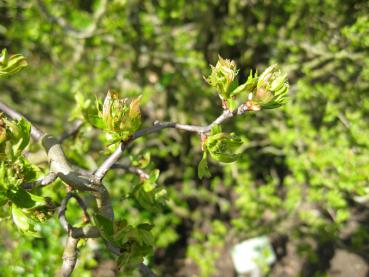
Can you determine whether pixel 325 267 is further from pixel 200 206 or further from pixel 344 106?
pixel 344 106

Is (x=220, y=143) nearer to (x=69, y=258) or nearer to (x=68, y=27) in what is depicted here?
(x=69, y=258)

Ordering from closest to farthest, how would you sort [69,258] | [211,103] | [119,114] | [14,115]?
[119,114] < [69,258] < [14,115] < [211,103]

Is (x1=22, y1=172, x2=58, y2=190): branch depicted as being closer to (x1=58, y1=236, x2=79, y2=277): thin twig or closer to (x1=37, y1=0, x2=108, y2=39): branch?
(x1=58, y1=236, x2=79, y2=277): thin twig

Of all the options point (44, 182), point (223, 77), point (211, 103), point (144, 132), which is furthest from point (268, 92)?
point (211, 103)

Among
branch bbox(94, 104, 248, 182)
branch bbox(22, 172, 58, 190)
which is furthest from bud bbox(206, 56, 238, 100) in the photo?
branch bbox(22, 172, 58, 190)

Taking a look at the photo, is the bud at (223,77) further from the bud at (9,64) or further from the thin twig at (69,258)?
the thin twig at (69,258)

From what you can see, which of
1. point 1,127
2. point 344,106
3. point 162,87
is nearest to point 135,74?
point 162,87
